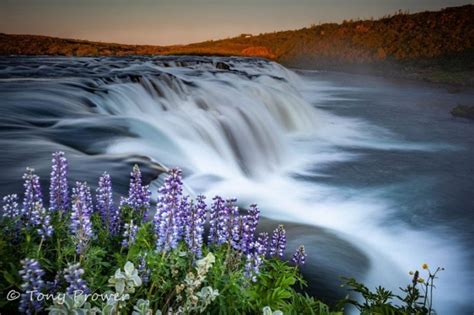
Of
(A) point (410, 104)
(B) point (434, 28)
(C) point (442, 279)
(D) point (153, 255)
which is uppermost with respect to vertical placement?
(B) point (434, 28)

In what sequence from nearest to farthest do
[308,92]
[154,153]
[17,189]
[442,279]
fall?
[17,189], [442,279], [154,153], [308,92]

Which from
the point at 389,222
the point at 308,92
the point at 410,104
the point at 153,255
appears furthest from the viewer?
the point at 308,92

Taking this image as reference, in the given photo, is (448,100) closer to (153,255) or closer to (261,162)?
(261,162)

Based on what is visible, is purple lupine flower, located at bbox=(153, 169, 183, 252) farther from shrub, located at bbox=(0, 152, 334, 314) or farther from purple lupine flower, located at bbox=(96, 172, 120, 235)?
purple lupine flower, located at bbox=(96, 172, 120, 235)

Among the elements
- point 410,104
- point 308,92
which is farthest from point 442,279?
point 308,92

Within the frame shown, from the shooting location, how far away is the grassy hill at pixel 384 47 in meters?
33.7

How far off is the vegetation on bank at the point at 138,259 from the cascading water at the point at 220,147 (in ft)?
7.36

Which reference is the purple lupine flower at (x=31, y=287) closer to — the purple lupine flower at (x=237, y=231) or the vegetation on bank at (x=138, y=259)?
the vegetation on bank at (x=138, y=259)

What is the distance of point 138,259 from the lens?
2453 mm

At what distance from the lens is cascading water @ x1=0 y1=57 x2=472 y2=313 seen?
6.25 metres

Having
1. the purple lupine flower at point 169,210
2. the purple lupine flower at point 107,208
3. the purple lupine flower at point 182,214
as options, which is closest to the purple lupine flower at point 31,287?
the purple lupine flower at point 169,210

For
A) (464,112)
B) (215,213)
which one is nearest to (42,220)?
(215,213)

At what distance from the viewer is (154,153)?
7586 mm

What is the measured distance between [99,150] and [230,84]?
32.7 ft
